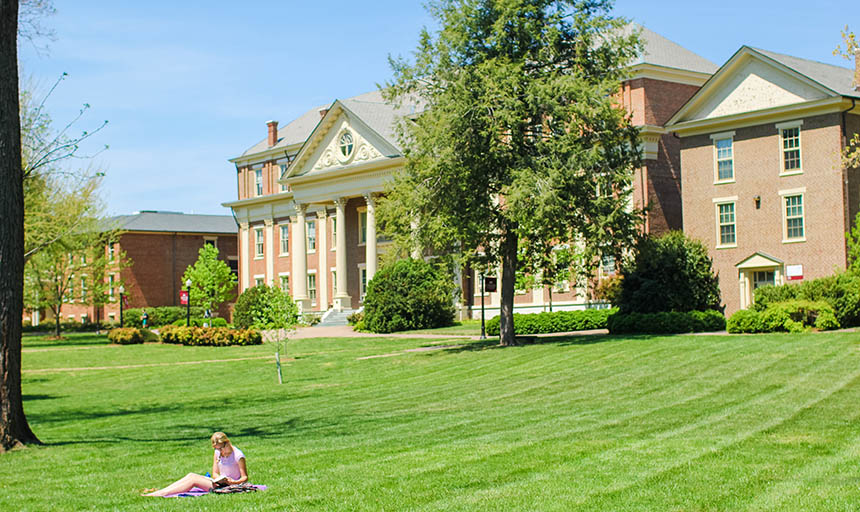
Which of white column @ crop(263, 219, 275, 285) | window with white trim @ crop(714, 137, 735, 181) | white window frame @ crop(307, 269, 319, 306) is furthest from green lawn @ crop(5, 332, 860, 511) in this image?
white column @ crop(263, 219, 275, 285)

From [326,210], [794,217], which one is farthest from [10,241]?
[326,210]

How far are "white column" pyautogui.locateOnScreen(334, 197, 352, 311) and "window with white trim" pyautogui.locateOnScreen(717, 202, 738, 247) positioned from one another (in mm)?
26159

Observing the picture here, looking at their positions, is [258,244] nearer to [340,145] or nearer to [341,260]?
[341,260]

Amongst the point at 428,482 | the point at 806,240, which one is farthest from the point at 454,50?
the point at 428,482

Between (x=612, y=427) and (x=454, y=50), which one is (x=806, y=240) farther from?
(x=612, y=427)

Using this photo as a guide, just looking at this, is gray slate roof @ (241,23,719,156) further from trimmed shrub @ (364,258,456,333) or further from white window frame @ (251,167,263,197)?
trimmed shrub @ (364,258,456,333)

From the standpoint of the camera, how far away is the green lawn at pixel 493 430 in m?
9.46

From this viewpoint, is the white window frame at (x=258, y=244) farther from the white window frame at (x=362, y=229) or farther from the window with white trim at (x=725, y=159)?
the window with white trim at (x=725, y=159)

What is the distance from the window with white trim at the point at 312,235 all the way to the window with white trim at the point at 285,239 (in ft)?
11.0

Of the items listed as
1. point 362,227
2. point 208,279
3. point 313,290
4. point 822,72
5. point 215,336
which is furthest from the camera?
point 313,290

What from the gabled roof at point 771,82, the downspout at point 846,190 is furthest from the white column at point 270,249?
the downspout at point 846,190

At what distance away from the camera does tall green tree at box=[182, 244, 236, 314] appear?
61.4m

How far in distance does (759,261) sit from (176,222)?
2323 inches

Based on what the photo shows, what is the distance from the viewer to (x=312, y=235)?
213 feet
